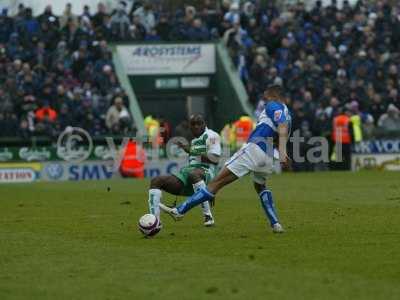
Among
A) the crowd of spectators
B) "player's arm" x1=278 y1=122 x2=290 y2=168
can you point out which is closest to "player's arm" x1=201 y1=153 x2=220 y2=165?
"player's arm" x1=278 y1=122 x2=290 y2=168

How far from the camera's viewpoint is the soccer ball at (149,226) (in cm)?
1468

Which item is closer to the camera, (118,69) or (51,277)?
(51,277)

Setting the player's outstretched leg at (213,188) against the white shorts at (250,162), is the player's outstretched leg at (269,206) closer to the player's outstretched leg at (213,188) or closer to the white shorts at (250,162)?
the white shorts at (250,162)

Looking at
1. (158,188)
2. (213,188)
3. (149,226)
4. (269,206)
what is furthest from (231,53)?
(149,226)

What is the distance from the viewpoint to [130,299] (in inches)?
365

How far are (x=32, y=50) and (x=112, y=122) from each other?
162 inches

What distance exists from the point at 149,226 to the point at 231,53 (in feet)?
91.0

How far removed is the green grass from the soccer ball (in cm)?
13

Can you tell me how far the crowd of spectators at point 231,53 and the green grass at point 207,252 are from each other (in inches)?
568

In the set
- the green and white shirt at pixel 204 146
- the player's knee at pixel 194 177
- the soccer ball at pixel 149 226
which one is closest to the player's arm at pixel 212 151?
the green and white shirt at pixel 204 146

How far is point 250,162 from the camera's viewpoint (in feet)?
48.2

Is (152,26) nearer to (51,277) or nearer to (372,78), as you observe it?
(372,78)

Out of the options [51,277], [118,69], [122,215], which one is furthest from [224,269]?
[118,69]

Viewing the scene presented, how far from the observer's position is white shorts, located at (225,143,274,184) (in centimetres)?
1467
